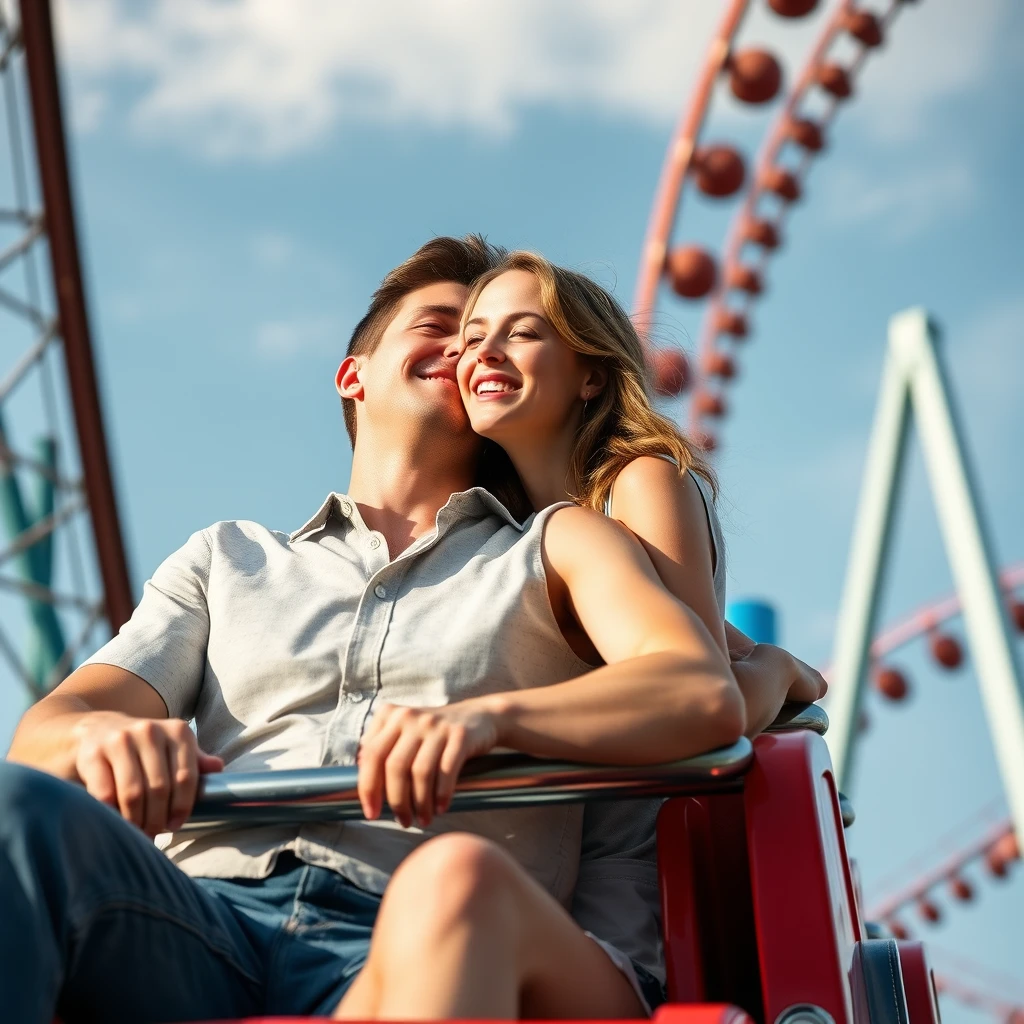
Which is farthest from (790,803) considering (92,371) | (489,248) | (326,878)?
(92,371)

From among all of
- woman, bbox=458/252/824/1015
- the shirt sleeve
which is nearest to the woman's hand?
woman, bbox=458/252/824/1015

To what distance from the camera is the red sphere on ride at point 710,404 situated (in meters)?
9.64

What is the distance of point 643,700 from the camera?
123cm

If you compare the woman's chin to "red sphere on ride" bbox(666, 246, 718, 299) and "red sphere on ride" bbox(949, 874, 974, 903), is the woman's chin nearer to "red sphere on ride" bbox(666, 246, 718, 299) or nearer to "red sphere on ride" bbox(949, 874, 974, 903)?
"red sphere on ride" bbox(666, 246, 718, 299)

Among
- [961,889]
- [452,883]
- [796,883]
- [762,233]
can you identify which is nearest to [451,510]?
[796,883]

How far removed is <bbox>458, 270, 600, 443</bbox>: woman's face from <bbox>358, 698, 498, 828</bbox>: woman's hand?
0.74 m

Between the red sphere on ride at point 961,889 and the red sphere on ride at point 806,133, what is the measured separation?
954 cm

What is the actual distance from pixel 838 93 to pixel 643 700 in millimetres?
8364

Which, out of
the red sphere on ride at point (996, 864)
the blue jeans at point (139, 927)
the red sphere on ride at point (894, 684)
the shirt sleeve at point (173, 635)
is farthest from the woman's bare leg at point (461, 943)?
the red sphere on ride at point (996, 864)

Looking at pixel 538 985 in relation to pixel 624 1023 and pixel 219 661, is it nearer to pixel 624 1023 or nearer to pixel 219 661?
pixel 624 1023

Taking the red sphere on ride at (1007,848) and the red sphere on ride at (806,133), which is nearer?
the red sphere on ride at (806,133)

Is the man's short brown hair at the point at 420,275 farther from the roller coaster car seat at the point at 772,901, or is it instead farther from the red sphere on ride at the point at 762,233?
the red sphere on ride at the point at 762,233

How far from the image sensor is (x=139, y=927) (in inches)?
44.9

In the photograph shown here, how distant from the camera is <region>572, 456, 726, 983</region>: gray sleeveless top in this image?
54.7 inches
